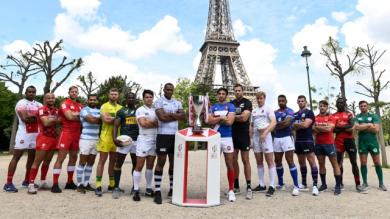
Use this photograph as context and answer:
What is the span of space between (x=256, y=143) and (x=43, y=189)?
4677 mm

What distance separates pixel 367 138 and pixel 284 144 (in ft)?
7.31

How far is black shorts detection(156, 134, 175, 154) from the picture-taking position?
18.9 feet

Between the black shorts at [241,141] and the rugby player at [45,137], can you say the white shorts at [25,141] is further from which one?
the black shorts at [241,141]

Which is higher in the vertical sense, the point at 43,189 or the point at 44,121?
the point at 44,121

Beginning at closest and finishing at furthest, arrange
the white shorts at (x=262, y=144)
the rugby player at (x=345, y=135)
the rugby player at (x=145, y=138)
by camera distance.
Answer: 1. the rugby player at (x=145, y=138)
2. the white shorts at (x=262, y=144)
3. the rugby player at (x=345, y=135)

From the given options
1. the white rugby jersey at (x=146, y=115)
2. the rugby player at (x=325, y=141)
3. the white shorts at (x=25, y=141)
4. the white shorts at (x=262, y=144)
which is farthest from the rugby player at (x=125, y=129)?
the rugby player at (x=325, y=141)

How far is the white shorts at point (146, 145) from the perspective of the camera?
5.86m

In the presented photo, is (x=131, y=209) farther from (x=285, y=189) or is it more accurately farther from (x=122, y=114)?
(x=285, y=189)

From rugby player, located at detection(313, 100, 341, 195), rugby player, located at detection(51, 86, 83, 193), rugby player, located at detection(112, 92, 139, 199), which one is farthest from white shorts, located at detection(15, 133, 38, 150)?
rugby player, located at detection(313, 100, 341, 195)

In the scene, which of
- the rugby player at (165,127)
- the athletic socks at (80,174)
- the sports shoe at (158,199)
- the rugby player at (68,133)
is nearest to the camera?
the sports shoe at (158,199)

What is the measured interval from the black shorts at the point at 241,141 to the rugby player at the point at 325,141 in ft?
5.73

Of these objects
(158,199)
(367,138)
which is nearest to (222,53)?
(367,138)

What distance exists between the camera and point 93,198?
19.3ft

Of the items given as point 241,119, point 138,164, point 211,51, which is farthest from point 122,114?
point 211,51
